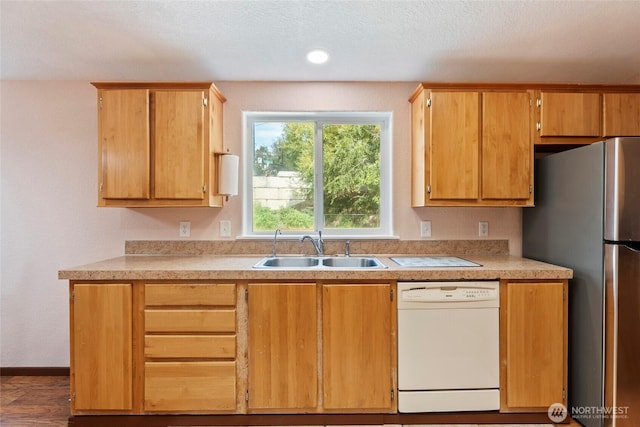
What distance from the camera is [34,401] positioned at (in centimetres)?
223

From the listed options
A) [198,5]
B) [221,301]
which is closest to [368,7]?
[198,5]

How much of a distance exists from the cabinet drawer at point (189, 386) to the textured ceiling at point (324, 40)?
6.15ft

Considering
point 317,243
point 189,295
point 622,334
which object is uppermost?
point 317,243

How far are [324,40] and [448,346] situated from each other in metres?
1.90

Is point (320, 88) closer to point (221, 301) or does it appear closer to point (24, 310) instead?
point (221, 301)

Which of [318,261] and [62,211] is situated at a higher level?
[62,211]

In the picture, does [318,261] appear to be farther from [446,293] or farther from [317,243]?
[446,293]

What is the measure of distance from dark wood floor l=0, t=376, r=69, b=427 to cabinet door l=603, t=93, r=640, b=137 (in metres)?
3.81

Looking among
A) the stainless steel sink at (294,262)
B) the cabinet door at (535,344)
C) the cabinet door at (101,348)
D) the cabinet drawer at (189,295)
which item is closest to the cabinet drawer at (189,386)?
the cabinet door at (101,348)

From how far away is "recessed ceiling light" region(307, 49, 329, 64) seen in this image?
2191 millimetres

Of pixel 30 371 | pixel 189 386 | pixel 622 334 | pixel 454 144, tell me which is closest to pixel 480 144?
pixel 454 144

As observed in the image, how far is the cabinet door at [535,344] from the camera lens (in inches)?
76.9

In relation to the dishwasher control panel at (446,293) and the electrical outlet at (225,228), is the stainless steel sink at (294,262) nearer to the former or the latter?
the electrical outlet at (225,228)

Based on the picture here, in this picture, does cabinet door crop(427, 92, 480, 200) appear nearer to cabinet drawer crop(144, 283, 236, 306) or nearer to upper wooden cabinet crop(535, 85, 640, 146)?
upper wooden cabinet crop(535, 85, 640, 146)
